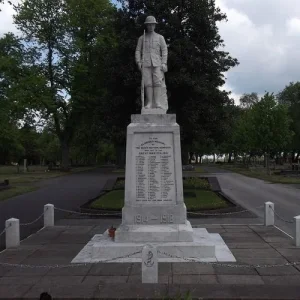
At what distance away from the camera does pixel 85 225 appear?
14.3m

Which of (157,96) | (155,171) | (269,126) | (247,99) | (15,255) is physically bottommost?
(15,255)

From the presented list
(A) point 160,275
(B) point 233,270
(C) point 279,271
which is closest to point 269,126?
(C) point 279,271

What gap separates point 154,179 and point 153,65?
2830 mm

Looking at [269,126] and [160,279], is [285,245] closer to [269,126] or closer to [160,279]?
[160,279]

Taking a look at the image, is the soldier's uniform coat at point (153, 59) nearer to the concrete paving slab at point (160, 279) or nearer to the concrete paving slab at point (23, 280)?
the concrete paving slab at point (160, 279)

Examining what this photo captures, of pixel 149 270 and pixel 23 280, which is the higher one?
pixel 149 270

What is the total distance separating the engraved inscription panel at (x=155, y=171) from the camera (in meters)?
9.88

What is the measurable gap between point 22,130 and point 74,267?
46.0 meters

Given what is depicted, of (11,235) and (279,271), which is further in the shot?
(11,235)

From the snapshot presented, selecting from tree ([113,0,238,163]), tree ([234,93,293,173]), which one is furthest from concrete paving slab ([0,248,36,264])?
tree ([234,93,293,173])

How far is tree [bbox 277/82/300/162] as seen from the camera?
227ft

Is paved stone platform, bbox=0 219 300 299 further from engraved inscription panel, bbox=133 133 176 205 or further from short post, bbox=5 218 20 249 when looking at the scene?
engraved inscription panel, bbox=133 133 176 205

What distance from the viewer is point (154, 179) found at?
990 centimetres

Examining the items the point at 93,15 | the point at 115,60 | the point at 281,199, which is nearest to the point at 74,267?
the point at 281,199
